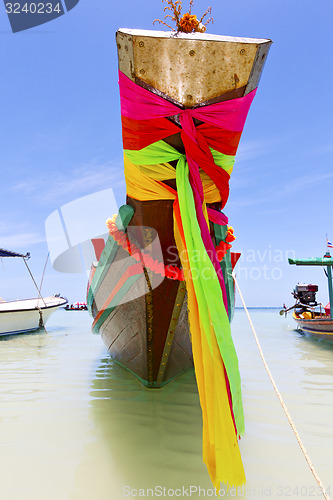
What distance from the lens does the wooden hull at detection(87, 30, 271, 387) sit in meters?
2.12

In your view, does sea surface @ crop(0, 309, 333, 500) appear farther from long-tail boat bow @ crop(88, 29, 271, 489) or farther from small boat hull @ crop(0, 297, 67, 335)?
small boat hull @ crop(0, 297, 67, 335)

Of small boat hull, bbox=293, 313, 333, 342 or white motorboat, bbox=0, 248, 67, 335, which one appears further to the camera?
white motorboat, bbox=0, 248, 67, 335

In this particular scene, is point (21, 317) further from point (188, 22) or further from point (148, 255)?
point (188, 22)

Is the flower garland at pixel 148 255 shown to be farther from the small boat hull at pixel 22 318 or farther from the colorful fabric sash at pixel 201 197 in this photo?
the small boat hull at pixel 22 318

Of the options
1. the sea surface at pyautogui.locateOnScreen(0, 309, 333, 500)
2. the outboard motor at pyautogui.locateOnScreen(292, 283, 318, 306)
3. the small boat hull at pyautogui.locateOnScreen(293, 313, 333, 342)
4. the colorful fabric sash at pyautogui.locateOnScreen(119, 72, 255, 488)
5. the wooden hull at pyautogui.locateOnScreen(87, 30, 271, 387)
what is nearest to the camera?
the colorful fabric sash at pyautogui.locateOnScreen(119, 72, 255, 488)

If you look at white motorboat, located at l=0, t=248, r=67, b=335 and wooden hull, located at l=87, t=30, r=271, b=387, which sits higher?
wooden hull, located at l=87, t=30, r=271, b=387

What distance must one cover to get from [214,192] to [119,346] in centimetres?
302

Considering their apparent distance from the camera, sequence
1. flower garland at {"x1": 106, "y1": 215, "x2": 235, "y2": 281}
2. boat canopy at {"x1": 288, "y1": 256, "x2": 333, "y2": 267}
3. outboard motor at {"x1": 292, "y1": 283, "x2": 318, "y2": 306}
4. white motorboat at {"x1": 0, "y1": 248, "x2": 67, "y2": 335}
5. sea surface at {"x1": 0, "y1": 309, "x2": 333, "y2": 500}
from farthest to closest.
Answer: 1. outboard motor at {"x1": 292, "y1": 283, "x2": 318, "y2": 306}
2. white motorboat at {"x1": 0, "y1": 248, "x2": 67, "y2": 335}
3. boat canopy at {"x1": 288, "y1": 256, "x2": 333, "y2": 267}
4. flower garland at {"x1": 106, "y1": 215, "x2": 235, "y2": 281}
5. sea surface at {"x1": 0, "y1": 309, "x2": 333, "y2": 500}

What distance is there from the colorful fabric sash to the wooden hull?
10 cm

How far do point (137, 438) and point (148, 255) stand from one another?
1837 millimetres

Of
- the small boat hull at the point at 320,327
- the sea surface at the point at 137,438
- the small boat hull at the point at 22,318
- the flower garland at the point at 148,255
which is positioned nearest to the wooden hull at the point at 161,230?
the flower garland at the point at 148,255

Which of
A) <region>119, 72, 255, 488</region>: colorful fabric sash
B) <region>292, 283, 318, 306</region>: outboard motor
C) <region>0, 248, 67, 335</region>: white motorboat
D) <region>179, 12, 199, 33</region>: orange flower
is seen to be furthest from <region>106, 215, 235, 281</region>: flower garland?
<region>292, 283, 318, 306</region>: outboard motor

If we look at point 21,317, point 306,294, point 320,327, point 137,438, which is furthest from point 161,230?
point 306,294

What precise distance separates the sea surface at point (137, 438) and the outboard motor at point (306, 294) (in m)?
11.8
